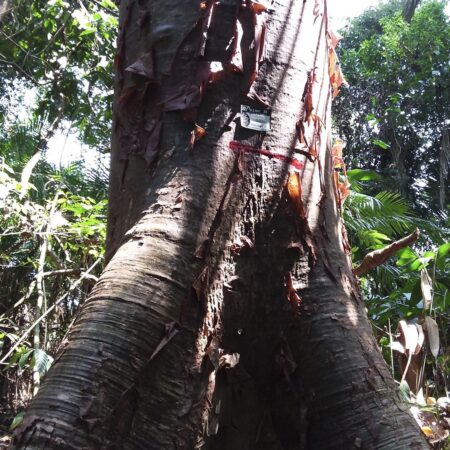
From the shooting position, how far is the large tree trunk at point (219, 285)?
3.28ft

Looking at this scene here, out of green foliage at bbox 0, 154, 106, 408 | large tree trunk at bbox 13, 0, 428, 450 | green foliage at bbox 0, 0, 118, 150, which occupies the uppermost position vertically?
green foliage at bbox 0, 0, 118, 150

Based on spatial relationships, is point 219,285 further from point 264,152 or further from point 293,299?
point 264,152

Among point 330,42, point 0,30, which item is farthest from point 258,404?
point 0,30

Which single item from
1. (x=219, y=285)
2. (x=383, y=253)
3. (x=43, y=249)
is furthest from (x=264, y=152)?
(x=43, y=249)

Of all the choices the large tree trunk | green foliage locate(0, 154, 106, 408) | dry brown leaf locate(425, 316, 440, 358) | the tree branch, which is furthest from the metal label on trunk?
green foliage locate(0, 154, 106, 408)

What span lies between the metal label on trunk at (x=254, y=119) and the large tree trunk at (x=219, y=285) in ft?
0.06

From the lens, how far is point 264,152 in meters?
1.28

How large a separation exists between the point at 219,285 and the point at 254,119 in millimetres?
411

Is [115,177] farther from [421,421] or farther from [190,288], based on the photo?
[421,421]

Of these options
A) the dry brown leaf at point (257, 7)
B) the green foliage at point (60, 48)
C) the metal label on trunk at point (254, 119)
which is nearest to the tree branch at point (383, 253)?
the metal label on trunk at point (254, 119)

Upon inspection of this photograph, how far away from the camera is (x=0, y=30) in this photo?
4312mm

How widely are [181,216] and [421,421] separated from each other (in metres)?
1.20

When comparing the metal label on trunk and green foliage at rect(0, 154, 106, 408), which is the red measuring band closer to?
the metal label on trunk

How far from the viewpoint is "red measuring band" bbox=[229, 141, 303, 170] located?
1259mm
